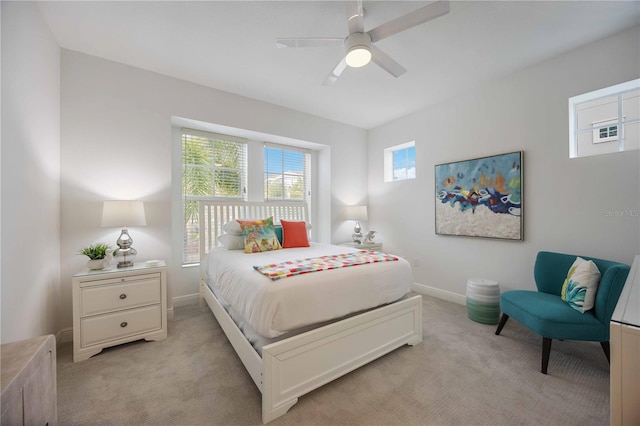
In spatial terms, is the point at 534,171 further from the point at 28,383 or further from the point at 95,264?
the point at 95,264

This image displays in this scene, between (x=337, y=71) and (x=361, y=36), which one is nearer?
(x=361, y=36)

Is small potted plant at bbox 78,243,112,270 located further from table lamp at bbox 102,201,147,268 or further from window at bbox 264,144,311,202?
window at bbox 264,144,311,202

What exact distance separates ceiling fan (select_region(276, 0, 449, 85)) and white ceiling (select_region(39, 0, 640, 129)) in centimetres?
27

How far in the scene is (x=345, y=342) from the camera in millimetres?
1733

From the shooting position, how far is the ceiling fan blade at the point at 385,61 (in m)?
1.86

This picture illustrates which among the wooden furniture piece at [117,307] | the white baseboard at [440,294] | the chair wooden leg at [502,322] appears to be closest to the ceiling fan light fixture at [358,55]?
the wooden furniture piece at [117,307]

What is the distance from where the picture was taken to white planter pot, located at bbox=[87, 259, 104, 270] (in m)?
2.17

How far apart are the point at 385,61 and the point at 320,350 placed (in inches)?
86.7

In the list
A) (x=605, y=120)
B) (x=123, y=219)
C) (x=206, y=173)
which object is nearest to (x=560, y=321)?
(x=605, y=120)

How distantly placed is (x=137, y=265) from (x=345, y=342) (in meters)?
2.11

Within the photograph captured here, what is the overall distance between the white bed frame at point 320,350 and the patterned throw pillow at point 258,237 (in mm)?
663

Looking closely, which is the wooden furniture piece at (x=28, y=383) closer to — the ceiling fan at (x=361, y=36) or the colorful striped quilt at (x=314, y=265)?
the colorful striped quilt at (x=314, y=265)

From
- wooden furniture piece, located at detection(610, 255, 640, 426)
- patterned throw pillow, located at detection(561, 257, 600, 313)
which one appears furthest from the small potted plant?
patterned throw pillow, located at detection(561, 257, 600, 313)

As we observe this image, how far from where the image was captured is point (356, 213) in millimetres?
4148
